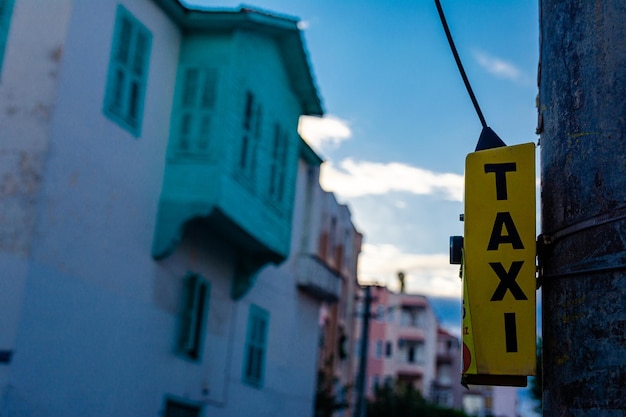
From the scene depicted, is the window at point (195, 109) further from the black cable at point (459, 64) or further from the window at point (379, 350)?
the window at point (379, 350)

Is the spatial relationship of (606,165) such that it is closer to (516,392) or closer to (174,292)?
(174,292)

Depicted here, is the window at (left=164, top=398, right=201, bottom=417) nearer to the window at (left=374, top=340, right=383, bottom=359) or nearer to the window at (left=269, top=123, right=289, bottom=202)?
the window at (left=269, top=123, right=289, bottom=202)

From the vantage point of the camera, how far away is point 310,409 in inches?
920

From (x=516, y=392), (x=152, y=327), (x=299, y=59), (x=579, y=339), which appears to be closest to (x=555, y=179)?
(x=579, y=339)

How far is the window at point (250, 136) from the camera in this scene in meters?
16.2

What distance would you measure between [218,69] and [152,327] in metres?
4.78

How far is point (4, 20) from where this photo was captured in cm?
1220

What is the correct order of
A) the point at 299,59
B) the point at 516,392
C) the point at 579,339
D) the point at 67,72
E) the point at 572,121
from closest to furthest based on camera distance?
the point at 579,339 < the point at 572,121 < the point at 67,72 < the point at 299,59 < the point at 516,392

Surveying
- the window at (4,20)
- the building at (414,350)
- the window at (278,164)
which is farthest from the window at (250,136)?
the building at (414,350)

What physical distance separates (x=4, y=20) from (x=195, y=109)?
4.16 m

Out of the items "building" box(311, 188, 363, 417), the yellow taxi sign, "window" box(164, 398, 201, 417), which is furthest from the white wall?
"building" box(311, 188, 363, 417)

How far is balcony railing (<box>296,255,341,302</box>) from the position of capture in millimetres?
22594

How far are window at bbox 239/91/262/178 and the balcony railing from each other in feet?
21.2

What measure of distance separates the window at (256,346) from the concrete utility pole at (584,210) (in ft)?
47.7
